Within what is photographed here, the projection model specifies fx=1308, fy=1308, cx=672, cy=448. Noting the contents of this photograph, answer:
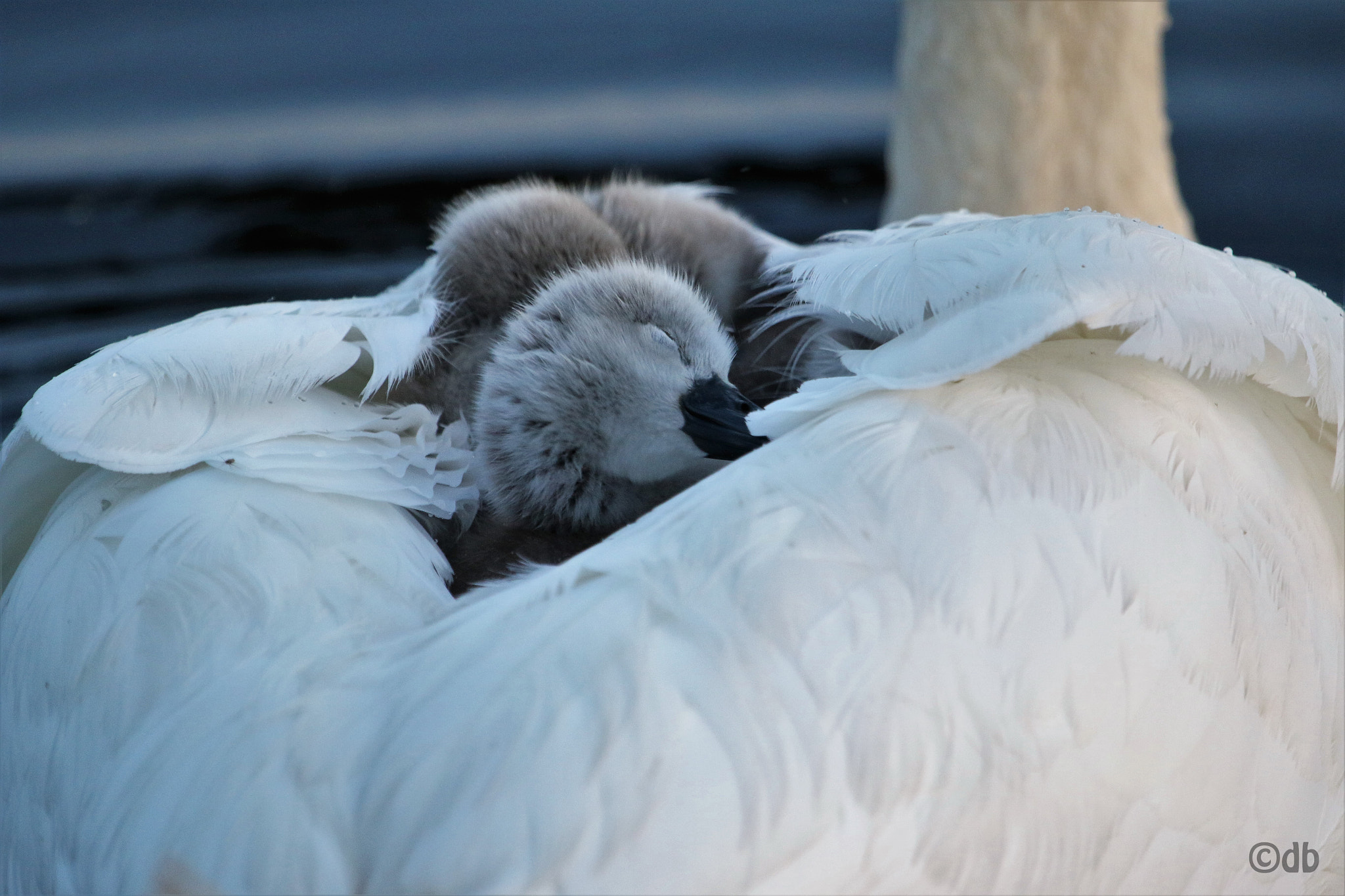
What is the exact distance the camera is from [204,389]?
89 centimetres

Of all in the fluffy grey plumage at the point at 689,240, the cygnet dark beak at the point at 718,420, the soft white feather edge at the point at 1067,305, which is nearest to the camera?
the soft white feather edge at the point at 1067,305

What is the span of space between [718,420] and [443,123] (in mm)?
2652

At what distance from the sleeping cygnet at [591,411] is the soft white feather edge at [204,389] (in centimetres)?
11

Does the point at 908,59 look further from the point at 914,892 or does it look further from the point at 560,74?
the point at 560,74

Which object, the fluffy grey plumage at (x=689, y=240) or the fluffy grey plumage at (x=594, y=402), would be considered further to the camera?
the fluffy grey plumage at (x=689, y=240)

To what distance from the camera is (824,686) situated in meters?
0.64

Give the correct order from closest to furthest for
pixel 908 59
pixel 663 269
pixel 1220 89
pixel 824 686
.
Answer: pixel 824 686 → pixel 663 269 → pixel 908 59 → pixel 1220 89

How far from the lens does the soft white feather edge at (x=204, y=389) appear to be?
854 mm

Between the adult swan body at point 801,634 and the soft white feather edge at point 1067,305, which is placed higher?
the soft white feather edge at point 1067,305

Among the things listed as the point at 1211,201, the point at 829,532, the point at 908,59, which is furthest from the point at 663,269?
the point at 1211,201

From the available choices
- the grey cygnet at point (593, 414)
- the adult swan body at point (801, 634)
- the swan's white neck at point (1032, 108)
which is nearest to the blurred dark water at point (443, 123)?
the swan's white neck at point (1032, 108)

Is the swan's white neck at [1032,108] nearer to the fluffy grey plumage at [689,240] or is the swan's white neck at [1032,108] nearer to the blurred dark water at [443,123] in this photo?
the fluffy grey plumage at [689,240]

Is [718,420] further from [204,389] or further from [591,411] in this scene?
[204,389]

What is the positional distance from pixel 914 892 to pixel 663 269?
0.64 m
